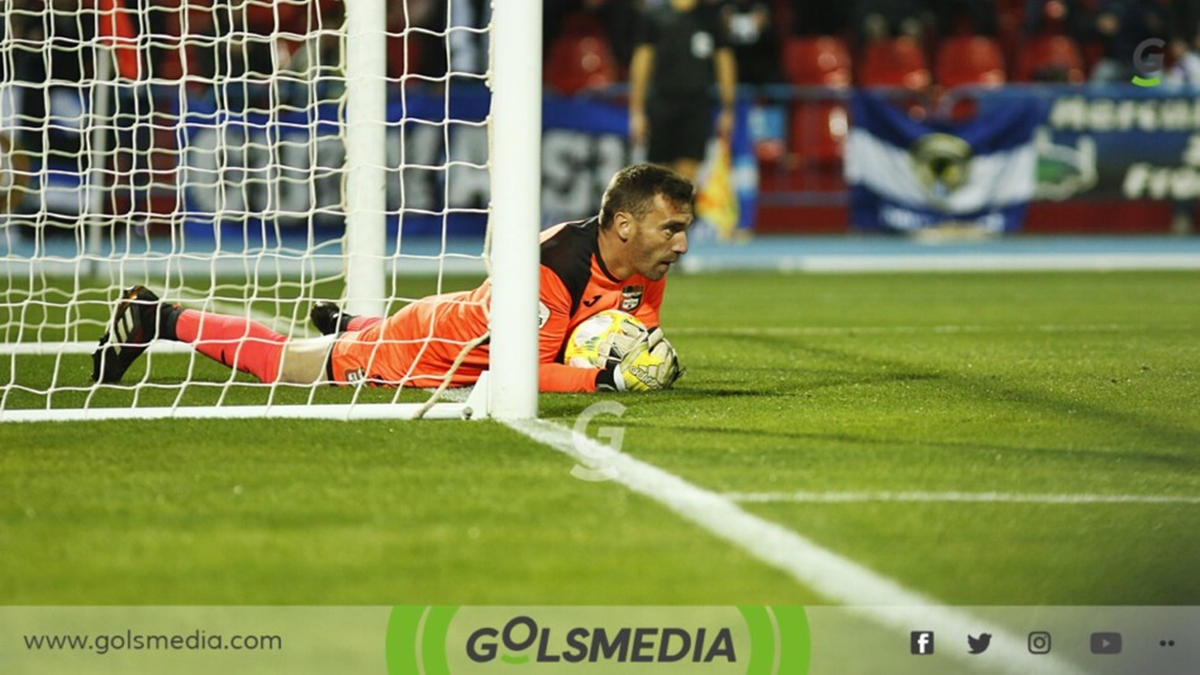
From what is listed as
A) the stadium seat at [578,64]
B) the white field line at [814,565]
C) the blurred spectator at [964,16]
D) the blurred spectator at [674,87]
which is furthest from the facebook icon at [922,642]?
the blurred spectator at [964,16]

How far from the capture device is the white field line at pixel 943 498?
365 cm

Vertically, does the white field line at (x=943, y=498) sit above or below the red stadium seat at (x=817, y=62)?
A: below

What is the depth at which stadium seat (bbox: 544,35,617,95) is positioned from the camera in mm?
18641

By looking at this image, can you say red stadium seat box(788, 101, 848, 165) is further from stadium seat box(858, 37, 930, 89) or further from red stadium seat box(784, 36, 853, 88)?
stadium seat box(858, 37, 930, 89)

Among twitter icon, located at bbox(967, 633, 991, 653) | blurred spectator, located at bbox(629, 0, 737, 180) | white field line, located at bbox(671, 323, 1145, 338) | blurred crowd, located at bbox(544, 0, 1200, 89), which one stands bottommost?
white field line, located at bbox(671, 323, 1145, 338)

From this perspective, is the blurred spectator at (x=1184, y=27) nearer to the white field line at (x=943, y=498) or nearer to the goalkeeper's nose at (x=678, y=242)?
the goalkeeper's nose at (x=678, y=242)

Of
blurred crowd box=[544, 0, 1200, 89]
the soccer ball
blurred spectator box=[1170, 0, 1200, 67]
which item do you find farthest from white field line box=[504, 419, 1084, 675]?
blurred spectator box=[1170, 0, 1200, 67]

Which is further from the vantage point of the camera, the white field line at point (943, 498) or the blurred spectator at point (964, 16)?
the blurred spectator at point (964, 16)

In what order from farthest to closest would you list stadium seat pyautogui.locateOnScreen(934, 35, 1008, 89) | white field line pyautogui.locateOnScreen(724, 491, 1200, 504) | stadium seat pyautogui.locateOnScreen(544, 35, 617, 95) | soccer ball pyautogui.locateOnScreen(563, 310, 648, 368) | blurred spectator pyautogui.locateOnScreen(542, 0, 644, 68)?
stadium seat pyautogui.locateOnScreen(934, 35, 1008, 89), blurred spectator pyautogui.locateOnScreen(542, 0, 644, 68), stadium seat pyautogui.locateOnScreen(544, 35, 617, 95), soccer ball pyautogui.locateOnScreen(563, 310, 648, 368), white field line pyautogui.locateOnScreen(724, 491, 1200, 504)

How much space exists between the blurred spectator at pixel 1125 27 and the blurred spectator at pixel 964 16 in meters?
1.17

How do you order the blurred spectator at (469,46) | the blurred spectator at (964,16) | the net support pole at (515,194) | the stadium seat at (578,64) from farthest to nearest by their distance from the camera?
the blurred spectator at (964,16), the stadium seat at (578,64), the blurred spectator at (469,46), the net support pole at (515,194)

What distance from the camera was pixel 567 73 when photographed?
18.7 meters

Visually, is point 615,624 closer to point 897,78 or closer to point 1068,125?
point 1068,125

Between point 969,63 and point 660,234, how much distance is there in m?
14.7
